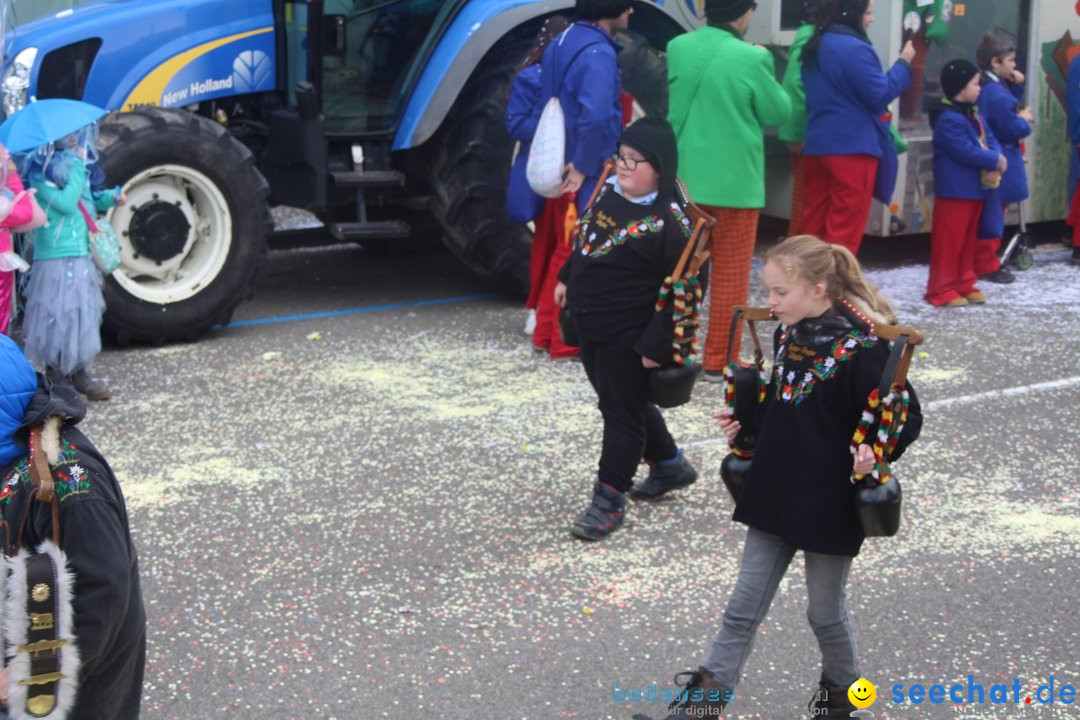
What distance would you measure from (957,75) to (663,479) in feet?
12.9

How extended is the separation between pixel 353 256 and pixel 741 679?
20.6 feet

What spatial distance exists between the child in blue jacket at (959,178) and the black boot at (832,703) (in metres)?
4.99

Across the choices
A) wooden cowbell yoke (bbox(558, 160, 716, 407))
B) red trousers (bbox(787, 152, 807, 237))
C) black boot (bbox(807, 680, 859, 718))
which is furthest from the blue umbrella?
red trousers (bbox(787, 152, 807, 237))

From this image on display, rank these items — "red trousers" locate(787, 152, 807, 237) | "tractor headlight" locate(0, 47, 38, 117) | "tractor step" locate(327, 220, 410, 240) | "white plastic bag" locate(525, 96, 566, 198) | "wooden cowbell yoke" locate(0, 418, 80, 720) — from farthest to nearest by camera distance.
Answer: "red trousers" locate(787, 152, 807, 237)
"tractor step" locate(327, 220, 410, 240)
"tractor headlight" locate(0, 47, 38, 117)
"white plastic bag" locate(525, 96, 566, 198)
"wooden cowbell yoke" locate(0, 418, 80, 720)

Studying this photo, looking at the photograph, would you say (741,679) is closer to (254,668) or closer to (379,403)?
(254,668)

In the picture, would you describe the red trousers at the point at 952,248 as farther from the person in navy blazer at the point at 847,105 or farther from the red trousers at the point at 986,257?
the person in navy blazer at the point at 847,105

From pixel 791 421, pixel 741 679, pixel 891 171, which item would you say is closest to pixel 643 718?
pixel 741 679

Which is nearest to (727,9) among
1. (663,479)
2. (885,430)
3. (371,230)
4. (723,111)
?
(723,111)

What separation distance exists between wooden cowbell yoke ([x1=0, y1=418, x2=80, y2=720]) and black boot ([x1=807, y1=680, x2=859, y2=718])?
6.03 feet

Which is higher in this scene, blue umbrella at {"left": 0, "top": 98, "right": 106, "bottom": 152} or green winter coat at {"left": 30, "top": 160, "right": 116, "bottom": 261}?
blue umbrella at {"left": 0, "top": 98, "right": 106, "bottom": 152}

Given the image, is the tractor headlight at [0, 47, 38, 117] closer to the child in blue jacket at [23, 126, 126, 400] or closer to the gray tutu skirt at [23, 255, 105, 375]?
the child in blue jacket at [23, 126, 126, 400]

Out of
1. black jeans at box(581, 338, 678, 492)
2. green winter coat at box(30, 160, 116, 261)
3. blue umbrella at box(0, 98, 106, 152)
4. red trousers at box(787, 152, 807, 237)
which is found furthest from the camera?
red trousers at box(787, 152, 807, 237)

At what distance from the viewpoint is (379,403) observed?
601 centimetres

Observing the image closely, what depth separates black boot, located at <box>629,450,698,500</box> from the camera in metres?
4.89
